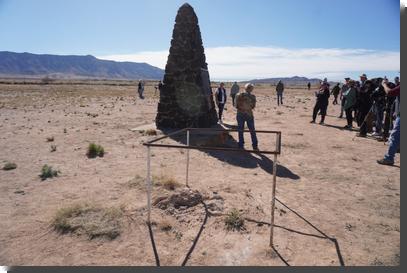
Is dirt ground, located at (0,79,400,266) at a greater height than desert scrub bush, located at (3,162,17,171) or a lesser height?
greater

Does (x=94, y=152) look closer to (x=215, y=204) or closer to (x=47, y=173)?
(x=47, y=173)

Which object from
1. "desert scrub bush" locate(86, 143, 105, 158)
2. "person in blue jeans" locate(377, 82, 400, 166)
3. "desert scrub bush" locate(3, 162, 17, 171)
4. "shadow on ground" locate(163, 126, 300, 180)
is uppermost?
"person in blue jeans" locate(377, 82, 400, 166)

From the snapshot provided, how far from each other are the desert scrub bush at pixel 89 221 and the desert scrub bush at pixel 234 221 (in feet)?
5.52

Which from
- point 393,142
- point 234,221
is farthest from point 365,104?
point 234,221

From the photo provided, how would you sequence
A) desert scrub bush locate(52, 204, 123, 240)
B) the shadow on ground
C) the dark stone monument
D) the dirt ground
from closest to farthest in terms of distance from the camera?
the dirt ground
desert scrub bush locate(52, 204, 123, 240)
the shadow on ground
the dark stone monument

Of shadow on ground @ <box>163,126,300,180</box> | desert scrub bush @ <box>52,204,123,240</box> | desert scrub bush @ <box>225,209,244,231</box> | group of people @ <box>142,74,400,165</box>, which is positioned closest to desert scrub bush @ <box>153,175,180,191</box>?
desert scrub bush @ <box>52,204,123,240</box>

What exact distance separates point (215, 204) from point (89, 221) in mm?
2141

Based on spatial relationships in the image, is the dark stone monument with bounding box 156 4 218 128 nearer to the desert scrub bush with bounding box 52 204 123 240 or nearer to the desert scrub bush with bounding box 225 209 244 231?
the desert scrub bush with bounding box 52 204 123 240

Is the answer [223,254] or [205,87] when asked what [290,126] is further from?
[223,254]

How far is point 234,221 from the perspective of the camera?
5582mm

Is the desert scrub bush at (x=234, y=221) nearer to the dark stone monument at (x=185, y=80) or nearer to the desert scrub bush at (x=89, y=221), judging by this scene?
the desert scrub bush at (x=89, y=221)

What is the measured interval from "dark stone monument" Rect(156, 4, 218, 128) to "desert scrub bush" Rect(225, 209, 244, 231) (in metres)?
8.23

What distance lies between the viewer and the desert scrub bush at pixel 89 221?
5332 mm

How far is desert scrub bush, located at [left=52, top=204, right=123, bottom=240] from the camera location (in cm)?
533
